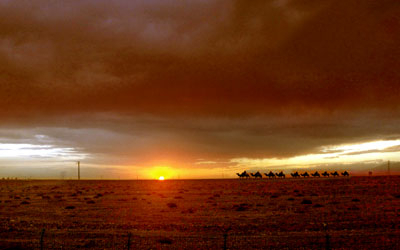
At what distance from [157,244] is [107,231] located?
24.6 feet

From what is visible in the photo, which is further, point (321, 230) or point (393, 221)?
point (393, 221)

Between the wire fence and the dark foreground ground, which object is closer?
the wire fence

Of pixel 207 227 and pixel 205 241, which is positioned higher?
pixel 205 241

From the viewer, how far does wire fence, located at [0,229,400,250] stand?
2514 cm

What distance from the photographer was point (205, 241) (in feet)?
88.0

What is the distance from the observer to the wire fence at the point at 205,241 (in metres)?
25.1

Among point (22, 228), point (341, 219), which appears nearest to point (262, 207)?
point (341, 219)

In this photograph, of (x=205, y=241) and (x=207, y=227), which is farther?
(x=207, y=227)

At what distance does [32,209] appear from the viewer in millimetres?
51312

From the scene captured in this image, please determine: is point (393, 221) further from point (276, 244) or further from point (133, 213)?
point (133, 213)

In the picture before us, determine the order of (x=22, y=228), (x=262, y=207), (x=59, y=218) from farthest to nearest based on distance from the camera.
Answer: (x=262, y=207) → (x=59, y=218) → (x=22, y=228)

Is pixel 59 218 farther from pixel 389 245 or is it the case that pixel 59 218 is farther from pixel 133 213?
pixel 389 245

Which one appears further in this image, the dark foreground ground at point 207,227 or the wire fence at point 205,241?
the dark foreground ground at point 207,227

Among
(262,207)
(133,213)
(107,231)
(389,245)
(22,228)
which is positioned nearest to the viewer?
(389,245)
